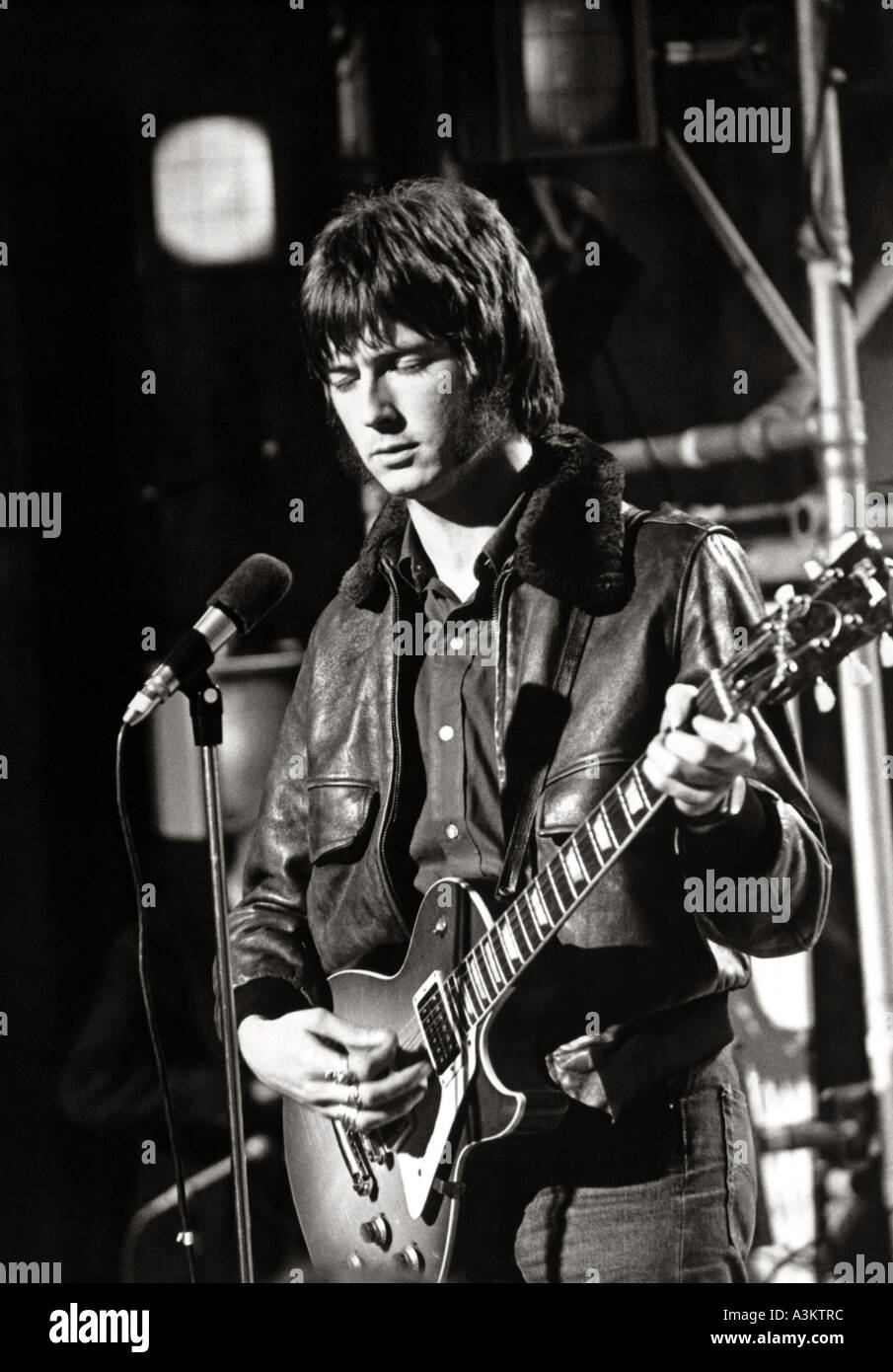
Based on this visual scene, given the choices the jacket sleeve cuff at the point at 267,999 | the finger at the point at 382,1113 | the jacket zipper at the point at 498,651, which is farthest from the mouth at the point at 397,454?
the finger at the point at 382,1113

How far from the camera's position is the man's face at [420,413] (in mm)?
2471

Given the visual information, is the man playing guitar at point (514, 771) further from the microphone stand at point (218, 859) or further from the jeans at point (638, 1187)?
the microphone stand at point (218, 859)

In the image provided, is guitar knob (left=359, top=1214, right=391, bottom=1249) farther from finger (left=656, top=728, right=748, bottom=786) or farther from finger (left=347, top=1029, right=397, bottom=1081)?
finger (left=656, top=728, right=748, bottom=786)

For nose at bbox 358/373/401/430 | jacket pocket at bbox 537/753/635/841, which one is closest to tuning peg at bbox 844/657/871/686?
jacket pocket at bbox 537/753/635/841

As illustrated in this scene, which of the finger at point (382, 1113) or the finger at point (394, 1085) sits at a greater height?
the finger at point (394, 1085)

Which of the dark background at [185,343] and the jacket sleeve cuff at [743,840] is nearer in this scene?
the jacket sleeve cuff at [743,840]

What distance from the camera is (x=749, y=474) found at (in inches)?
105

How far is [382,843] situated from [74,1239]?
3.37 ft

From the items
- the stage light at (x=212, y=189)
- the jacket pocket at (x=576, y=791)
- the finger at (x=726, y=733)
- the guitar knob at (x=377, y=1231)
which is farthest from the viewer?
the stage light at (x=212, y=189)

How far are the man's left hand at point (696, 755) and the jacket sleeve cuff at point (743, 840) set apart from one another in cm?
7

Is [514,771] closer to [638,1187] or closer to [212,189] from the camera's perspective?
[638,1187]

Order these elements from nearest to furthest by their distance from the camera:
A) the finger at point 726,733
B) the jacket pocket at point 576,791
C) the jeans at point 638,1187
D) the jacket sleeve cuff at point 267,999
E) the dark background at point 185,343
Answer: the finger at point 726,733 → the jeans at point 638,1187 → the jacket pocket at point 576,791 → the jacket sleeve cuff at point 267,999 → the dark background at point 185,343

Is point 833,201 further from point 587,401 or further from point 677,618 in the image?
point 677,618
